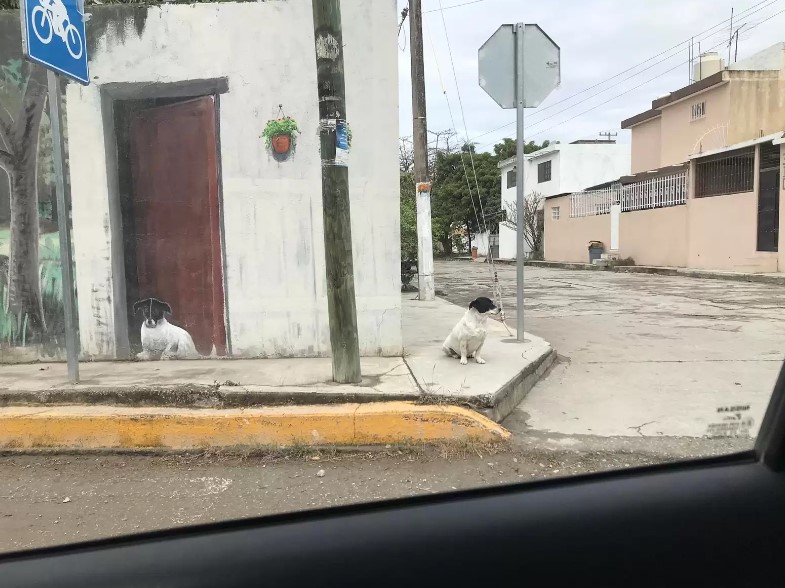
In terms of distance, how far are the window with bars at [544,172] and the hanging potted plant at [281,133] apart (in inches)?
1295

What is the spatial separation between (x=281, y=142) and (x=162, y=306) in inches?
78.4

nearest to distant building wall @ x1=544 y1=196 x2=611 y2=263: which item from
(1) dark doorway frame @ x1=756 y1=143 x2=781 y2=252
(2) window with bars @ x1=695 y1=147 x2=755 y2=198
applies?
(2) window with bars @ x1=695 y1=147 x2=755 y2=198

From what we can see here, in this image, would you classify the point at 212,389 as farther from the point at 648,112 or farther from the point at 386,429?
the point at 648,112

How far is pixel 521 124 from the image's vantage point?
239 inches

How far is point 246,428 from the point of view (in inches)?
163

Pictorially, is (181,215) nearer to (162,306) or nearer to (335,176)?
(162,306)

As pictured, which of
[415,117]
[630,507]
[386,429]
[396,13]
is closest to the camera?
[630,507]

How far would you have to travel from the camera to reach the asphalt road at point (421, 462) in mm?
3182

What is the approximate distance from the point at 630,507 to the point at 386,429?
2.93m

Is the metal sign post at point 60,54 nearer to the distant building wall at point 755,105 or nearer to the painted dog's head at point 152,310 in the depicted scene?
the painted dog's head at point 152,310

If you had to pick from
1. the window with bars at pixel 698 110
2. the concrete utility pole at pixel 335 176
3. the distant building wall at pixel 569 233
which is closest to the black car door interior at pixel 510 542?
the concrete utility pole at pixel 335 176

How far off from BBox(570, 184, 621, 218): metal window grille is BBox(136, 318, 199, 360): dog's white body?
2174cm

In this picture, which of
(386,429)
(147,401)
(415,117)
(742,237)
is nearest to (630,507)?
(386,429)

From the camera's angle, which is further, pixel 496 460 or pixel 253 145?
pixel 253 145
